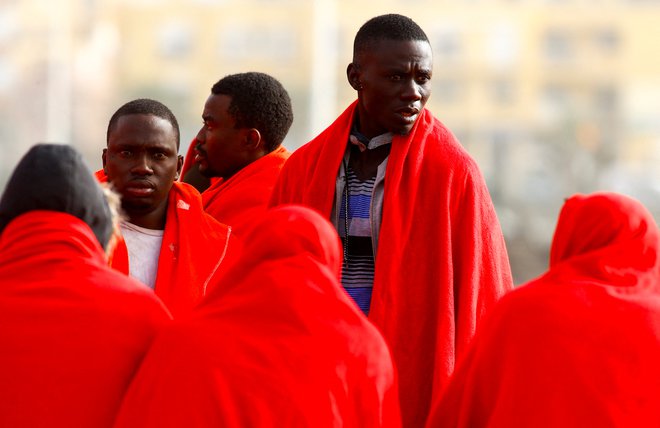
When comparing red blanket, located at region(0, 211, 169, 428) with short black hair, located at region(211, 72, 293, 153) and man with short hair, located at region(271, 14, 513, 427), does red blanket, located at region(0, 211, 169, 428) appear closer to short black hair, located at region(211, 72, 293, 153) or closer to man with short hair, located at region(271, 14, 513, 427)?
man with short hair, located at region(271, 14, 513, 427)

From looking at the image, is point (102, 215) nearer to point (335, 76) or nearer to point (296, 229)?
point (296, 229)

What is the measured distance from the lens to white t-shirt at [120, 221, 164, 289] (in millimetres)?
4633

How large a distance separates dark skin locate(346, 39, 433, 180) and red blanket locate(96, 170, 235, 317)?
24.1 inches

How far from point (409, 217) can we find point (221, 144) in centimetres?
131

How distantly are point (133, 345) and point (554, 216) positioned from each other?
12309 millimetres

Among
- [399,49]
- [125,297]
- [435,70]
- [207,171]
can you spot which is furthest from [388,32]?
[435,70]

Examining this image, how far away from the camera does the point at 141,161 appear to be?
15.7 feet

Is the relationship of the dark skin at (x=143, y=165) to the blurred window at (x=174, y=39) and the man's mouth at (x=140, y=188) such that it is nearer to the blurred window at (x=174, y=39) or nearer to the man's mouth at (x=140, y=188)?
the man's mouth at (x=140, y=188)

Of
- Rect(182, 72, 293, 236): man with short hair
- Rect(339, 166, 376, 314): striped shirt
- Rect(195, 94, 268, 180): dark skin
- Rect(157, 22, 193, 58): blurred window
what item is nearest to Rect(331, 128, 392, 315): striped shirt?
Rect(339, 166, 376, 314): striped shirt

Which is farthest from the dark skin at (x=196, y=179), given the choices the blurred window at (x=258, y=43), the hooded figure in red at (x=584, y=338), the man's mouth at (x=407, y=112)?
the blurred window at (x=258, y=43)

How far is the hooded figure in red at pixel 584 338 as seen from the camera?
3.48 meters

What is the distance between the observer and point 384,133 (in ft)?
15.6

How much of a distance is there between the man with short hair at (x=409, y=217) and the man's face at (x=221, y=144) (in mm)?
875

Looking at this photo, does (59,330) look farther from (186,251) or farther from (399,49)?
(399,49)
